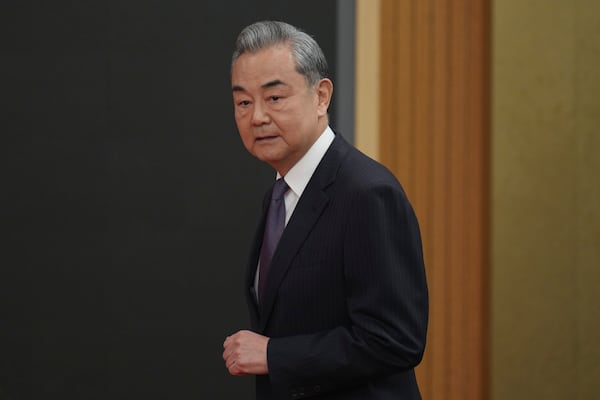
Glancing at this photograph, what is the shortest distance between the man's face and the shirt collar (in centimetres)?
1

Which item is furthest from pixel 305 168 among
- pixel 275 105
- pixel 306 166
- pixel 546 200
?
pixel 546 200

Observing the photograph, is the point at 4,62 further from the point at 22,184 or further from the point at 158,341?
the point at 158,341

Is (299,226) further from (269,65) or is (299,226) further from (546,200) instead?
(546,200)

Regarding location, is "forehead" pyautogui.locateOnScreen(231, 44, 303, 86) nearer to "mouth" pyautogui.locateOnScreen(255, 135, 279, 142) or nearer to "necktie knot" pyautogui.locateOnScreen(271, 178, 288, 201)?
"mouth" pyautogui.locateOnScreen(255, 135, 279, 142)

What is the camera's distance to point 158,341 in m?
3.09

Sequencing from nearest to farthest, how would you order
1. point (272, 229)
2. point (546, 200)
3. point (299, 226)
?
point (299, 226)
point (272, 229)
point (546, 200)

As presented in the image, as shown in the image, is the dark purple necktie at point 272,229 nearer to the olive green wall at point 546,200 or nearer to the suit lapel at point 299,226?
the suit lapel at point 299,226

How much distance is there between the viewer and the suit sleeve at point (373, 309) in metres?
1.44

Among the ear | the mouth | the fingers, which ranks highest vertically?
the ear

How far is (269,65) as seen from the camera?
1.57 metres

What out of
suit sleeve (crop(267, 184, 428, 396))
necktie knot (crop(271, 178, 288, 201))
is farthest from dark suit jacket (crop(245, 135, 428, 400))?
necktie knot (crop(271, 178, 288, 201))

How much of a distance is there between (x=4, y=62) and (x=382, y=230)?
6.99 feet

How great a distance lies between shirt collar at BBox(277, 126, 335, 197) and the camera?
5.34 ft

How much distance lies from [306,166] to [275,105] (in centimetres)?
13
